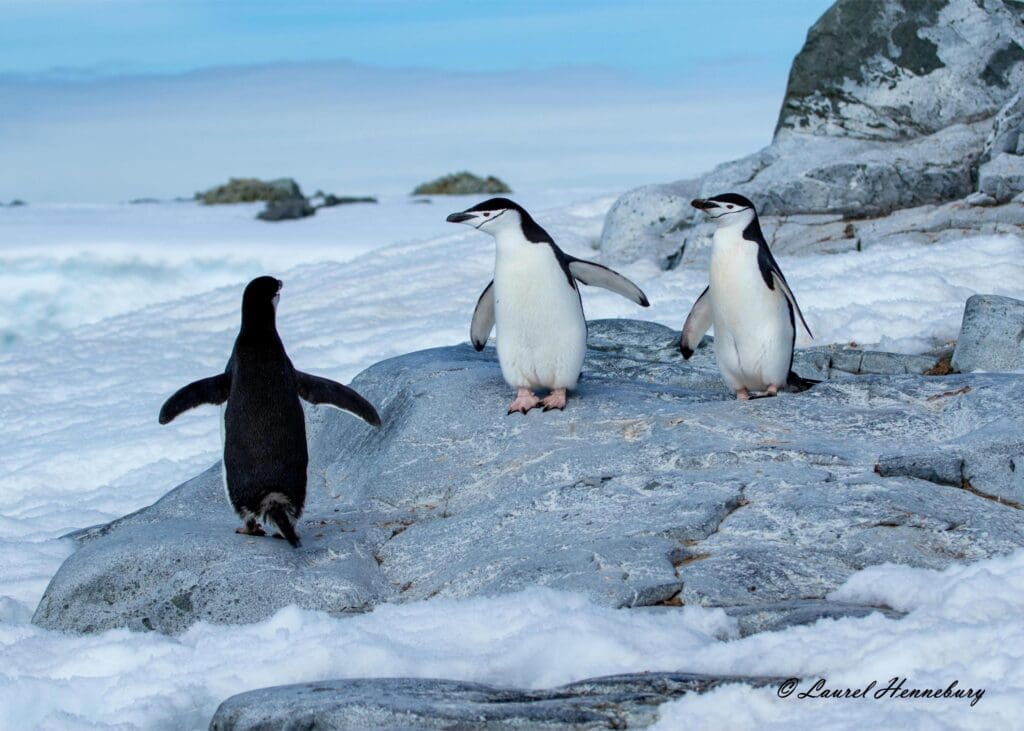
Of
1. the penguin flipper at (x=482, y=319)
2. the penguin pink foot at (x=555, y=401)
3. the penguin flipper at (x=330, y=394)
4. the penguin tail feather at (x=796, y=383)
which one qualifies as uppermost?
the penguin flipper at (x=482, y=319)

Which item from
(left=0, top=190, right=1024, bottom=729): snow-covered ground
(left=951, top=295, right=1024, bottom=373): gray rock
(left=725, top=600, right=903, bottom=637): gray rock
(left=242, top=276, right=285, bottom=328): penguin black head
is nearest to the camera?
(left=0, top=190, right=1024, bottom=729): snow-covered ground

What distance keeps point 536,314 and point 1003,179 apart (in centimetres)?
673

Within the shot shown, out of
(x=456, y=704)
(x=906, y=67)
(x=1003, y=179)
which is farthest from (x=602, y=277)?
(x=906, y=67)

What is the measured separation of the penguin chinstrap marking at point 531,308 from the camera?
198 inches

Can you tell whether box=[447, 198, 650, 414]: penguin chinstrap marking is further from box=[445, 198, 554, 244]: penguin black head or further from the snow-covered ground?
the snow-covered ground

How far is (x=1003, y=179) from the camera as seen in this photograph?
10.5 m

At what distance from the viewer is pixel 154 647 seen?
3854mm

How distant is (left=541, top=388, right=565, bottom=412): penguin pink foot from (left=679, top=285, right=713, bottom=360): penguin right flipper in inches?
28.4

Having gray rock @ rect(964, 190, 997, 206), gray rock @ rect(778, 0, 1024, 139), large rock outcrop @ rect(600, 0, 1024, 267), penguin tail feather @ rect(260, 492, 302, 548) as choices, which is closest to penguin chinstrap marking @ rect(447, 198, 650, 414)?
penguin tail feather @ rect(260, 492, 302, 548)

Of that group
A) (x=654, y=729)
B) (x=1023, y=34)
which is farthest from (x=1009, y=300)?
(x=1023, y=34)

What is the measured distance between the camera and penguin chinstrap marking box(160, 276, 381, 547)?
450 centimetres

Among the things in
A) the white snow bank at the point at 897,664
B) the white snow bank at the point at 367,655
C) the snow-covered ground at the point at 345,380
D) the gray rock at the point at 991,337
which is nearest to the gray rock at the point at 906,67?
the snow-covered ground at the point at 345,380

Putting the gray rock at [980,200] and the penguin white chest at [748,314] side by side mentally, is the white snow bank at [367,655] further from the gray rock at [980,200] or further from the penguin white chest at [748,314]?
the gray rock at [980,200]

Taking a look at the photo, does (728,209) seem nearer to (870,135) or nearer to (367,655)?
(367,655)
